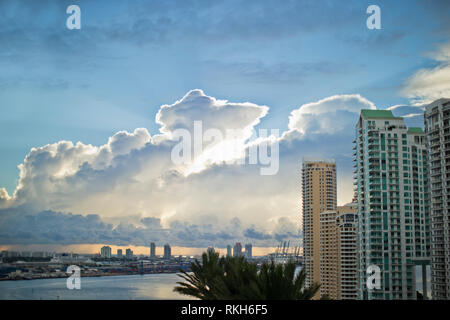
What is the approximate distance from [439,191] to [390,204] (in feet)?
28.5

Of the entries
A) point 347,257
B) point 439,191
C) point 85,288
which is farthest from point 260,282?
point 347,257

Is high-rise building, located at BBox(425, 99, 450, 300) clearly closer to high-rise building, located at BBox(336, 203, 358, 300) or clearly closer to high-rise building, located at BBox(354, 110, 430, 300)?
high-rise building, located at BBox(354, 110, 430, 300)

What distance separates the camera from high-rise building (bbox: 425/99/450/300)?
37531 mm

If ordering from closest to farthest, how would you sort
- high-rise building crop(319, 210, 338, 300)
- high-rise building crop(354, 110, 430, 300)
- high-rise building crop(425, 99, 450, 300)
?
1. high-rise building crop(425, 99, 450, 300)
2. high-rise building crop(354, 110, 430, 300)
3. high-rise building crop(319, 210, 338, 300)

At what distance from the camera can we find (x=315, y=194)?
264ft

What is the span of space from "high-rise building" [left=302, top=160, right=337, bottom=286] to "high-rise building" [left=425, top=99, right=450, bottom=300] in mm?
38066

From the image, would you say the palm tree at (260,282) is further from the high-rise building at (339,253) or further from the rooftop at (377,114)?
the high-rise building at (339,253)

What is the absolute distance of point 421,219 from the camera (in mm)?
48500

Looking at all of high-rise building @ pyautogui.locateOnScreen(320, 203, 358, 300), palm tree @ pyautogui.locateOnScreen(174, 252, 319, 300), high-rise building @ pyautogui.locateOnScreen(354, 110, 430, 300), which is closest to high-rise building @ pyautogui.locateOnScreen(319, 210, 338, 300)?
high-rise building @ pyautogui.locateOnScreen(320, 203, 358, 300)

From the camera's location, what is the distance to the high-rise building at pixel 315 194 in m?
78.0
